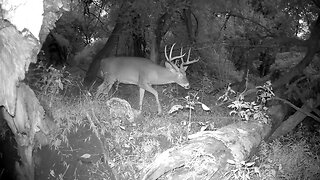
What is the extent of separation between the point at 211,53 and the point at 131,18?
4328 mm

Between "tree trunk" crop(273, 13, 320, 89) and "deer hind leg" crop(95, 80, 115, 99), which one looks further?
"deer hind leg" crop(95, 80, 115, 99)

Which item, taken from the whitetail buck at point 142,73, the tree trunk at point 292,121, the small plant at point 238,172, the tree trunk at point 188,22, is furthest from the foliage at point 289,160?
the tree trunk at point 188,22

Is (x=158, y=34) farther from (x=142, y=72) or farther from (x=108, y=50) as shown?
(x=142, y=72)

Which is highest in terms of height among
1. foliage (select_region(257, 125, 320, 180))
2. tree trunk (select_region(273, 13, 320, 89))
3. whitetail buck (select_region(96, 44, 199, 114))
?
tree trunk (select_region(273, 13, 320, 89))

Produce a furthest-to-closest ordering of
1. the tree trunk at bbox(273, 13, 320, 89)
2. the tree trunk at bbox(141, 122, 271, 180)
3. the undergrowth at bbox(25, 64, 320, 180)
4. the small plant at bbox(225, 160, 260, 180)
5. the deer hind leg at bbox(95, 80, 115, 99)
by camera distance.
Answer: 1. the deer hind leg at bbox(95, 80, 115, 99)
2. the tree trunk at bbox(273, 13, 320, 89)
3. the undergrowth at bbox(25, 64, 320, 180)
4. the small plant at bbox(225, 160, 260, 180)
5. the tree trunk at bbox(141, 122, 271, 180)

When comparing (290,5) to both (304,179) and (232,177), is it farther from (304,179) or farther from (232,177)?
(232,177)

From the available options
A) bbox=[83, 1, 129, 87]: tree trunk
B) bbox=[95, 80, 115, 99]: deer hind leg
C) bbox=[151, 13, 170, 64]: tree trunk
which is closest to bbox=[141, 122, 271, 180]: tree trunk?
bbox=[95, 80, 115, 99]: deer hind leg

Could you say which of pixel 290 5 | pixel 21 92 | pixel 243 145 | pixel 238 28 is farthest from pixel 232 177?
pixel 238 28

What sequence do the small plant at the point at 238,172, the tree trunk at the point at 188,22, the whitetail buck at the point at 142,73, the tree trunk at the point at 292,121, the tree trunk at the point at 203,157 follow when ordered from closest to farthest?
the tree trunk at the point at 203,157, the small plant at the point at 238,172, the tree trunk at the point at 292,121, the whitetail buck at the point at 142,73, the tree trunk at the point at 188,22

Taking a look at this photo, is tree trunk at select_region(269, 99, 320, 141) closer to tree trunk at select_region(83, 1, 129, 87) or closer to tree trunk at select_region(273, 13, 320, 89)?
tree trunk at select_region(273, 13, 320, 89)

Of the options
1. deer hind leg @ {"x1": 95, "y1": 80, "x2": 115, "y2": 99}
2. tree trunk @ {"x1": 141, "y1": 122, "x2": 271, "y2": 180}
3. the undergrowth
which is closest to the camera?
tree trunk @ {"x1": 141, "y1": 122, "x2": 271, "y2": 180}

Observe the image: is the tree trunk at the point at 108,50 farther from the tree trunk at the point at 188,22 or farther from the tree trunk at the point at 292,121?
the tree trunk at the point at 292,121

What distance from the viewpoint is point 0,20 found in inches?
142

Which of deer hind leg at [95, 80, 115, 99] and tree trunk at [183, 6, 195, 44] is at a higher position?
tree trunk at [183, 6, 195, 44]
